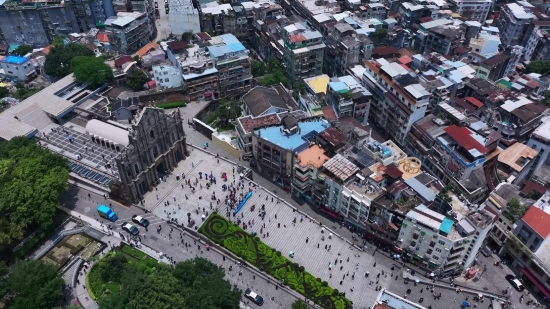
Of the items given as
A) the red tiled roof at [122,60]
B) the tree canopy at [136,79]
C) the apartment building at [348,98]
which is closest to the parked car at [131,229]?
the tree canopy at [136,79]

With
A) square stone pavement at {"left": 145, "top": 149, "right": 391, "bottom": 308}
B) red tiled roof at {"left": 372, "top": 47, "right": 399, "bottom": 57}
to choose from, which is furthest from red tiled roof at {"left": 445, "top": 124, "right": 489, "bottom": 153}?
red tiled roof at {"left": 372, "top": 47, "right": 399, "bottom": 57}

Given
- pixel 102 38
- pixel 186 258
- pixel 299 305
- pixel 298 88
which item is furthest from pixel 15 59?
pixel 299 305

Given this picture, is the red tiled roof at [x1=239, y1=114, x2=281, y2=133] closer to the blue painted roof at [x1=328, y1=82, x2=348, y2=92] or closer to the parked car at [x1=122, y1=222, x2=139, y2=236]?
the blue painted roof at [x1=328, y1=82, x2=348, y2=92]

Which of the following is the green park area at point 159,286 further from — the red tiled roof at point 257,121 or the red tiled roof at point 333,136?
the red tiled roof at point 257,121

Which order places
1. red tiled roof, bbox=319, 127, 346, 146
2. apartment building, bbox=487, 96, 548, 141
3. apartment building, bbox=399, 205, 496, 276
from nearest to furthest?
apartment building, bbox=399, 205, 496, 276 → red tiled roof, bbox=319, 127, 346, 146 → apartment building, bbox=487, 96, 548, 141

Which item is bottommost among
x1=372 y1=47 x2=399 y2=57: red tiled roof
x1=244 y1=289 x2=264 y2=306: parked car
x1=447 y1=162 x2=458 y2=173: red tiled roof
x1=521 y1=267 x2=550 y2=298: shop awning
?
x1=521 y1=267 x2=550 y2=298: shop awning

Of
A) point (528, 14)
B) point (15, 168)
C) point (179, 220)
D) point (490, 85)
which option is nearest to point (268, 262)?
point (179, 220)

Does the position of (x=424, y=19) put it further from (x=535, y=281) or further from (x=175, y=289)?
(x=175, y=289)
